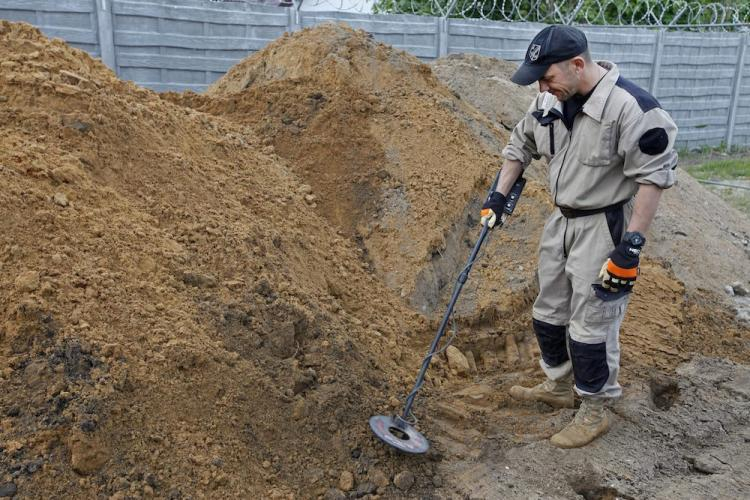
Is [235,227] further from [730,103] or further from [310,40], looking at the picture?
[730,103]

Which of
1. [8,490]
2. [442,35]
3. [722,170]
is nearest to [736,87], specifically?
[722,170]

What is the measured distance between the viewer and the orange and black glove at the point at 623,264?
9.76ft

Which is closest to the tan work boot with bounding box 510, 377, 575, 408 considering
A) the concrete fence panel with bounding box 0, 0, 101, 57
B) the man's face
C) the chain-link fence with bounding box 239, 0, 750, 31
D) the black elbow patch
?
the black elbow patch

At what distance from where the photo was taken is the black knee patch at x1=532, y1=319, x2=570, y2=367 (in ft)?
12.0

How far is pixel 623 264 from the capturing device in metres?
2.99

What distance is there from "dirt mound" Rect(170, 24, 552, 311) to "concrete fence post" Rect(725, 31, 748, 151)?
394 inches

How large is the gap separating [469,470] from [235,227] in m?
1.85

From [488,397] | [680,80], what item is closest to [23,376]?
[488,397]

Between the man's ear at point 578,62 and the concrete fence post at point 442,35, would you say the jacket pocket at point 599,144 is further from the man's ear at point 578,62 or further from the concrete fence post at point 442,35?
the concrete fence post at point 442,35

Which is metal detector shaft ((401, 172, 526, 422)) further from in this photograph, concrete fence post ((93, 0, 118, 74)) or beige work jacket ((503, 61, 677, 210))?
concrete fence post ((93, 0, 118, 74))

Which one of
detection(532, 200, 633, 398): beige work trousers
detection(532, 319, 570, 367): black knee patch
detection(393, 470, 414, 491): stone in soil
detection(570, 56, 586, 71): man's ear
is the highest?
detection(570, 56, 586, 71): man's ear

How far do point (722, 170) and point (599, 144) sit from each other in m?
9.96

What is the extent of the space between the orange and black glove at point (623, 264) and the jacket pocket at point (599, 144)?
0.36 meters

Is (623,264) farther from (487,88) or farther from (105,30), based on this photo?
(105,30)
